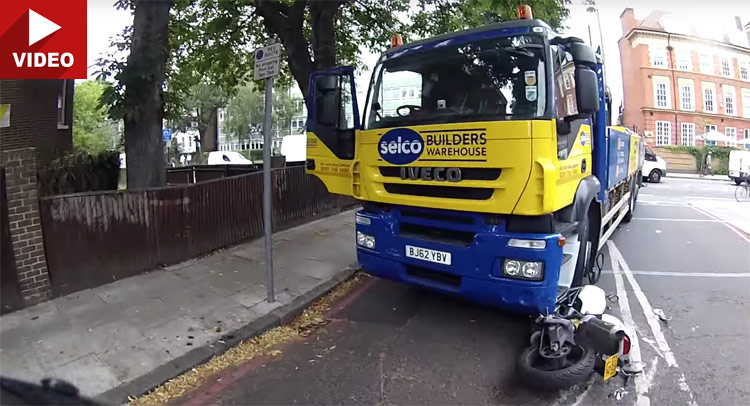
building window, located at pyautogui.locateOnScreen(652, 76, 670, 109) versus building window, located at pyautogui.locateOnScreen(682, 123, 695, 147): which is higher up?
building window, located at pyautogui.locateOnScreen(652, 76, 670, 109)

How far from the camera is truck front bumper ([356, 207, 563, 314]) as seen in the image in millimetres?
3850

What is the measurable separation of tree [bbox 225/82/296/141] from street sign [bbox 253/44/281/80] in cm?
4001

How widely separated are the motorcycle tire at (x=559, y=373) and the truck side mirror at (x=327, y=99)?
10.3 feet

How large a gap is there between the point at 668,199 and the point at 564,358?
15905 mm

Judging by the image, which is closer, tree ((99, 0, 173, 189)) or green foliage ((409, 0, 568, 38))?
tree ((99, 0, 173, 189))

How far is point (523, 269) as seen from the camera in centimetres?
385

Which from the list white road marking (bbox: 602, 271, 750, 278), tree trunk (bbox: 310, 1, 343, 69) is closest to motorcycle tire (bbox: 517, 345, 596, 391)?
white road marking (bbox: 602, 271, 750, 278)

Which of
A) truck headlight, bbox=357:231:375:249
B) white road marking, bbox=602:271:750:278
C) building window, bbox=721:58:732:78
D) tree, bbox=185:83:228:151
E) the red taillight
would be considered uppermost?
building window, bbox=721:58:732:78

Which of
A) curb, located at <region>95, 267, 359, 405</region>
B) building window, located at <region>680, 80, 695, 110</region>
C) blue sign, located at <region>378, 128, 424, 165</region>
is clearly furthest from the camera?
building window, located at <region>680, 80, 695, 110</region>

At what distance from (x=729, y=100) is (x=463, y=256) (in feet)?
169

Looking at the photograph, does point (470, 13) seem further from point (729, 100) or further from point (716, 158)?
point (729, 100)

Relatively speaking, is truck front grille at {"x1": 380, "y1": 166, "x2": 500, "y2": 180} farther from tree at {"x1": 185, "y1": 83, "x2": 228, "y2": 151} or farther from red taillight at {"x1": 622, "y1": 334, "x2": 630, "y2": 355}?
tree at {"x1": 185, "y1": 83, "x2": 228, "y2": 151}

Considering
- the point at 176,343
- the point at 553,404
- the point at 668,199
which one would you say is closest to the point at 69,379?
the point at 176,343

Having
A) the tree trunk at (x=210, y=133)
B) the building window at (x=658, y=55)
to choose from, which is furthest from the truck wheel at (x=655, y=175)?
the tree trunk at (x=210, y=133)
